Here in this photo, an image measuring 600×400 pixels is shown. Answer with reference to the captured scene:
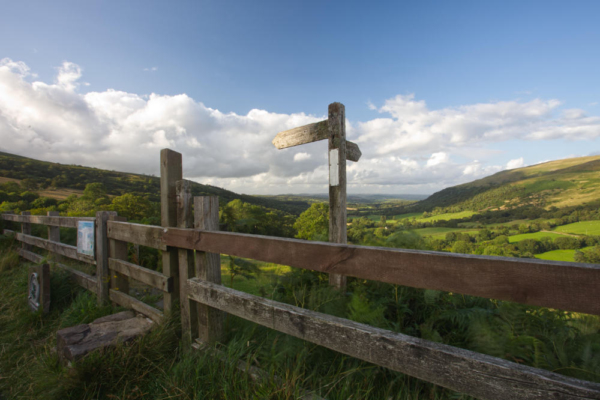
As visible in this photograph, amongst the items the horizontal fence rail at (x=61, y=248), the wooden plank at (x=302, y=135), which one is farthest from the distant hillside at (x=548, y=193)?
the horizontal fence rail at (x=61, y=248)

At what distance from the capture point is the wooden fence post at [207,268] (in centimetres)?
279

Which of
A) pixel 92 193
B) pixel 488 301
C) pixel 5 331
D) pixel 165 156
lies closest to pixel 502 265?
pixel 488 301

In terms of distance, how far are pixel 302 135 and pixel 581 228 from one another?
621 cm

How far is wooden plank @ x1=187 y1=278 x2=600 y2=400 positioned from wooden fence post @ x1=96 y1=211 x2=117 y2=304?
3532 mm

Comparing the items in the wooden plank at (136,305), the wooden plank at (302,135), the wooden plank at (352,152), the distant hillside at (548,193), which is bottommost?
the wooden plank at (136,305)

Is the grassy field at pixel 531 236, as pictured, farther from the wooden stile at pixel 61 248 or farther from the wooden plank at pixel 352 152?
the wooden stile at pixel 61 248

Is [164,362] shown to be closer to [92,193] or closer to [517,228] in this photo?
[517,228]

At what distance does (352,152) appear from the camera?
4.18 metres

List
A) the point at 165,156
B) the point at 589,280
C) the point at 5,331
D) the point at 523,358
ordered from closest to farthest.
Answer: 1. the point at 589,280
2. the point at 523,358
3. the point at 165,156
4. the point at 5,331

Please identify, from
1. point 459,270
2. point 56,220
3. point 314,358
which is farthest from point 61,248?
point 459,270

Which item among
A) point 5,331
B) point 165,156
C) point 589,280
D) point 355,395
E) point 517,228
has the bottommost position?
point 5,331

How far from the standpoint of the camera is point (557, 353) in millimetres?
1967

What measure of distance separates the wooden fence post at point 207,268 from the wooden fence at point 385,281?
1cm

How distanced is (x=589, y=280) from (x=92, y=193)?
20.3 m
